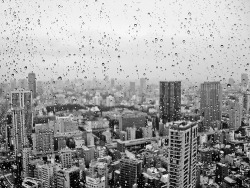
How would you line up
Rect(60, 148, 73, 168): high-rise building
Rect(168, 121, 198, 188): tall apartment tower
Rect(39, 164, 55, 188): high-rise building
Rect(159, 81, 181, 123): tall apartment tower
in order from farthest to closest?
Rect(159, 81, 181, 123): tall apartment tower
Rect(60, 148, 73, 168): high-rise building
Rect(39, 164, 55, 188): high-rise building
Rect(168, 121, 198, 188): tall apartment tower

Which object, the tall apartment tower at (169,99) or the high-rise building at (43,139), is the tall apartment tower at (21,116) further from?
the tall apartment tower at (169,99)

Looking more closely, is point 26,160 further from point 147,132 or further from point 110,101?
point 110,101

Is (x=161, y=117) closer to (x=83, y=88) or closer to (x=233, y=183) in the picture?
(x=83, y=88)

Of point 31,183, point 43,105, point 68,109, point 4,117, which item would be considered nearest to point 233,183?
point 31,183

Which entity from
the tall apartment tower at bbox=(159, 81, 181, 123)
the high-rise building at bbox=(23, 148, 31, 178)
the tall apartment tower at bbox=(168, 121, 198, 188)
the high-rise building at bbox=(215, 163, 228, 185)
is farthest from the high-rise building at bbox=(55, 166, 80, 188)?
the tall apartment tower at bbox=(159, 81, 181, 123)

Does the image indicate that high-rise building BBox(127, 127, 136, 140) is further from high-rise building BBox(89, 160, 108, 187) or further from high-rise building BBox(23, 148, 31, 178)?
high-rise building BBox(23, 148, 31, 178)
